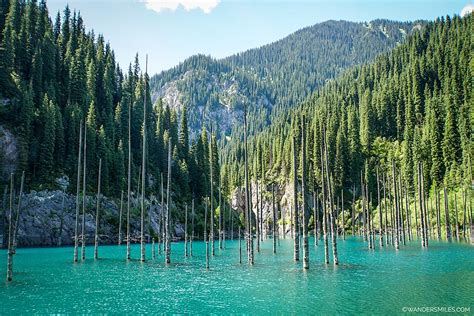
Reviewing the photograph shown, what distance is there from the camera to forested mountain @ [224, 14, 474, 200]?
117062 mm

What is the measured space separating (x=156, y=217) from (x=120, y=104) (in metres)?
45.0

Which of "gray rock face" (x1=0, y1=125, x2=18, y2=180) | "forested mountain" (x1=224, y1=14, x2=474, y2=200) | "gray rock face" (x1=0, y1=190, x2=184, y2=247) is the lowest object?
"gray rock face" (x1=0, y1=190, x2=184, y2=247)

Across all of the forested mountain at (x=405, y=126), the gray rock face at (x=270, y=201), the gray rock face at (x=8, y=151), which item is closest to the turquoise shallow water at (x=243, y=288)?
the gray rock face at (x=8, y=151)

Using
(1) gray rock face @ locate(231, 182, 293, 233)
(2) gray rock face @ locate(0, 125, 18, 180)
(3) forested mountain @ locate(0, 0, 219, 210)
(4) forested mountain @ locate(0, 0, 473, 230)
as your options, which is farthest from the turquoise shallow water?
(1) gray rock face @ locate(231, 182, 293, 233)

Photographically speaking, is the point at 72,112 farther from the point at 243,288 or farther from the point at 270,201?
the point at 243,288

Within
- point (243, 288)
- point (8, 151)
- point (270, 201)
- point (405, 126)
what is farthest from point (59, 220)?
point (405, 126)

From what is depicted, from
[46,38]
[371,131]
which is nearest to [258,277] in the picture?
[46,38]

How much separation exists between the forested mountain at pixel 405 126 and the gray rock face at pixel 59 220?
42.2m

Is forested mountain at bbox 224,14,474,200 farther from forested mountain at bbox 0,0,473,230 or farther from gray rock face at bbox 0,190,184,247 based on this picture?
gray rock face at bbox 0,190,184,247

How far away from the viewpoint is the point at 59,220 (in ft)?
269

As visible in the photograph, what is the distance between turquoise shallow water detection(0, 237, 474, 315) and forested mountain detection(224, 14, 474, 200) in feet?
231

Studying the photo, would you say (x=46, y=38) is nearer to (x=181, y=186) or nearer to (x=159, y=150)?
(x=159, y=150)

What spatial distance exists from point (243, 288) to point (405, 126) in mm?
Result: 131746

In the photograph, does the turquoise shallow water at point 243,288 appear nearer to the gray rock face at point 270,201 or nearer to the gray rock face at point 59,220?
the gray rock face at point 59,220
